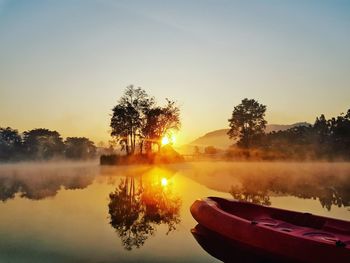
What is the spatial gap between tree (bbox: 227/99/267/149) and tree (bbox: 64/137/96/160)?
39599 millimetres

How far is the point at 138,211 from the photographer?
17.3 m

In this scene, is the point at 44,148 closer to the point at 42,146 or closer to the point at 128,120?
the point at 42,146

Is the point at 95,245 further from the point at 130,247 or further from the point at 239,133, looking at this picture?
the point at 239,133

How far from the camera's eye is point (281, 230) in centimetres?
1067

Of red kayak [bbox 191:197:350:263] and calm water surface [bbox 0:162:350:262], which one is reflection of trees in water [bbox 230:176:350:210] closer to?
calm water surface [bbox 0:162:350:262]

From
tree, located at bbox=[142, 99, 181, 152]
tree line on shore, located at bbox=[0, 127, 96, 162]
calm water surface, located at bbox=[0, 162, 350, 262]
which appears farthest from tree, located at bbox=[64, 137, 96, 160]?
calm water surface, located at bbox=[0, 162, 350, 262]

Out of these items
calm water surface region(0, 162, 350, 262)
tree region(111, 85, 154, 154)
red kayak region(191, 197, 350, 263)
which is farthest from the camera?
tree region(111, 85, 154, 154)

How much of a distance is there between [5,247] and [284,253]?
9.04m

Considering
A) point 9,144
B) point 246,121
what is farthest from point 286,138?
point 9,144

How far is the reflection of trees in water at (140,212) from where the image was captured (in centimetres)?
1298

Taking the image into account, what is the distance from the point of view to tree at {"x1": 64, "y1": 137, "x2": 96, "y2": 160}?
298 feet

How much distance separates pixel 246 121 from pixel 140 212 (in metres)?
62.3

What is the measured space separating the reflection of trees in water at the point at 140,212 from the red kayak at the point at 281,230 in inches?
81.0

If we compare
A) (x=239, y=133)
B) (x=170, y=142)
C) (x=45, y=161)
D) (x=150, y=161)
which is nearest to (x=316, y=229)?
(x=150, y=161)
